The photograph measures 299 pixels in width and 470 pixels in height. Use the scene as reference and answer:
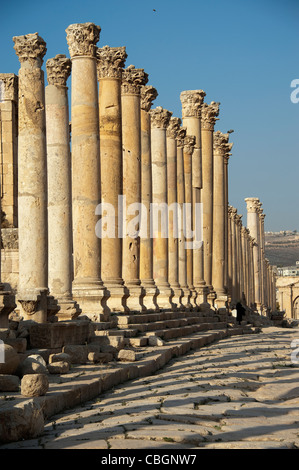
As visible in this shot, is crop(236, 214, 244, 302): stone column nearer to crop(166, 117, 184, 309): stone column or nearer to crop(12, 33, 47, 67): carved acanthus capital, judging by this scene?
crop(166, 117, 184, 309): stone column

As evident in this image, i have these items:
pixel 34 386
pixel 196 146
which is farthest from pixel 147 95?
pixel 34 386

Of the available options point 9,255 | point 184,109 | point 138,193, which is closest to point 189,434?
point 9,255

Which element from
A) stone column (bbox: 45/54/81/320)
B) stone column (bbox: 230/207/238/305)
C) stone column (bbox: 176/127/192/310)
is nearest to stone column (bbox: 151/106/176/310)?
stone column (bbox: 176/127/192/310)

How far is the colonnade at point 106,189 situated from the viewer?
57.1ft

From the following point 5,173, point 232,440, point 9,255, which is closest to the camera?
point 232,440

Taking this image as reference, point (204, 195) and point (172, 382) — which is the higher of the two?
point (204, 195)

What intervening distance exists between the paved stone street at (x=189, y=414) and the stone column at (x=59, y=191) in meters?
3.76

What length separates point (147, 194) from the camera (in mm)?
29047

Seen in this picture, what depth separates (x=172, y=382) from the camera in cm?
1367

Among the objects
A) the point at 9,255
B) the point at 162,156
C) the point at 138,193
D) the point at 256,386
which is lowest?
the point at 256,386

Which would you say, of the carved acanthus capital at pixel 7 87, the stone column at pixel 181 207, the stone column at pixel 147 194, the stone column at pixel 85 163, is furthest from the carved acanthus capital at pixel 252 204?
the stone column at pixel 85 163

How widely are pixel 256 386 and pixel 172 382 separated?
1.49m
